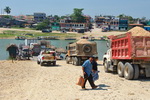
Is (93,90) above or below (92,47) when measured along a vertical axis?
below

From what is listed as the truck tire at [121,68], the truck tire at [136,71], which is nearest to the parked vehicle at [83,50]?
the truck tire at [121,68]

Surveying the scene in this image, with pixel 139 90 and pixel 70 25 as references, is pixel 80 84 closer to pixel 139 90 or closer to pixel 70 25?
pixel 139 90

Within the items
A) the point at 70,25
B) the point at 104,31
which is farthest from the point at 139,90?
the point at 70,25

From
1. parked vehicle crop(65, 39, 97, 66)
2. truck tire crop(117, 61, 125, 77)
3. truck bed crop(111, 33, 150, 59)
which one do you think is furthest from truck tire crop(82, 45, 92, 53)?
truck bed crop(111, 33, 150, 59)

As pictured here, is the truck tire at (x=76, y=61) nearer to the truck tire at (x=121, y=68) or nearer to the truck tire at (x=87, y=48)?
the truck tire at (x=87, y=48)

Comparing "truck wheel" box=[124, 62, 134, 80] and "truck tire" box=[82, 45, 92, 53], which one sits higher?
"truck tire" box=[82, 45, 92, 53]

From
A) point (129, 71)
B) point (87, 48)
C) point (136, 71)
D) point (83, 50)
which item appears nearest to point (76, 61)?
point (83, 50)

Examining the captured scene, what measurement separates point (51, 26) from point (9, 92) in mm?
184923

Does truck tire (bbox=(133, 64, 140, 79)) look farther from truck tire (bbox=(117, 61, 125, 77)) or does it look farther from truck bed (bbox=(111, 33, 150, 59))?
truck tire (bbox=(117, 61, 125, 77))

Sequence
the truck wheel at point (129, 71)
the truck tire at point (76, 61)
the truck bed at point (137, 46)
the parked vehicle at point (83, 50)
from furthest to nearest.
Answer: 1. the truck tire at point (76, 61)
2. the parked vehicle at point (83, 50)
3. the truck wheel at point (129, 71)
4. the truck bed at point (137, 46)

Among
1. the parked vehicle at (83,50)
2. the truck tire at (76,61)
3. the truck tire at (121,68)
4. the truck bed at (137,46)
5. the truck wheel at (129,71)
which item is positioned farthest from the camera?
the truck tire at (76,61)

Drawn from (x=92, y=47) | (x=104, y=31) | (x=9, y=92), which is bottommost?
(x=9, y=92)

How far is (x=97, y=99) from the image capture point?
11.1 m

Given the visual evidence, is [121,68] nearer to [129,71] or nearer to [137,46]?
[129,71]
